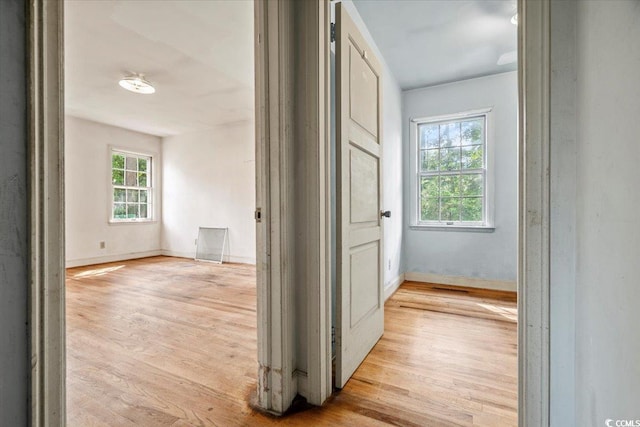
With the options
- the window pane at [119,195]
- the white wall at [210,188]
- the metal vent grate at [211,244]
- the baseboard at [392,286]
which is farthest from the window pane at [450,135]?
the window pane at [119,195]

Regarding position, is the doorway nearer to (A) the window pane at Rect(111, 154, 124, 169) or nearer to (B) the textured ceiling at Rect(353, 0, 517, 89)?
(B) the textured ceiling at Rect(353, 0, 517, 89)

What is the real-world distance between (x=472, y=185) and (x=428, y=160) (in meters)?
0.62

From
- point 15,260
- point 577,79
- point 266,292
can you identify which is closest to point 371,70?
point 577,79

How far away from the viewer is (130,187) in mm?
5742

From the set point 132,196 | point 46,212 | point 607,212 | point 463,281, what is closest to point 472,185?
point 463,281

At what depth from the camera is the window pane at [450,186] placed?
372cm

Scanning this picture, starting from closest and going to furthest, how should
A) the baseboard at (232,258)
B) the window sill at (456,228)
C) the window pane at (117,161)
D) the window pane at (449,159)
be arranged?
the window sill at (456,228), the window pane at (449,159), the baseboard at (232,258), the window pane at (117,161)

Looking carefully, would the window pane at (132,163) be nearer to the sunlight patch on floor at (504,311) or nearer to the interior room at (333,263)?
the interior room at (333,263)

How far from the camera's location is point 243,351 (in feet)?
6.53

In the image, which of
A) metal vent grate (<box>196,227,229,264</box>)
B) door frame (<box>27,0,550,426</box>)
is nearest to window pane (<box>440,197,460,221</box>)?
door frame (<box>27,0,550,426</box>)

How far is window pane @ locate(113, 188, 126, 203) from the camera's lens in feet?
18.0

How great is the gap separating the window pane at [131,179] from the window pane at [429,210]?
5373 millimetres

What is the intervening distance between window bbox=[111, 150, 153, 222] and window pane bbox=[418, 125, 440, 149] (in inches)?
209

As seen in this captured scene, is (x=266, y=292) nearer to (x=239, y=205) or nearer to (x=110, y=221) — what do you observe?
(x=239, y=205)
